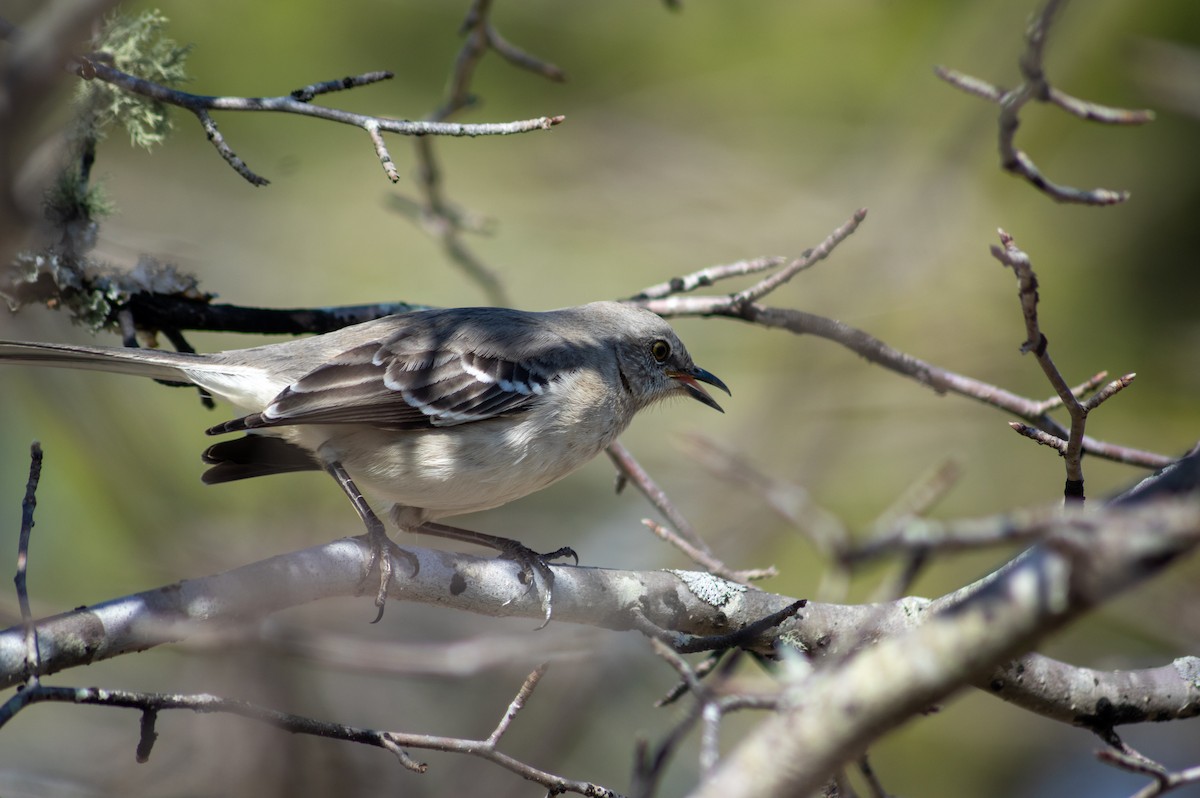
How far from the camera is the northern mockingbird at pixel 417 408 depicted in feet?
13.5

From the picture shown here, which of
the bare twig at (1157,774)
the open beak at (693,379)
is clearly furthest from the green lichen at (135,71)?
the bare twig at (1157,774)

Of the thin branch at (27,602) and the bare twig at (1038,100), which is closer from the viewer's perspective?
the thin branch at (27,602)

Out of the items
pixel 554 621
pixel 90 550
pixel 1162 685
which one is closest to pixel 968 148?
pixel 1162 685

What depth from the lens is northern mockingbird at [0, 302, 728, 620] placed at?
13.5ft

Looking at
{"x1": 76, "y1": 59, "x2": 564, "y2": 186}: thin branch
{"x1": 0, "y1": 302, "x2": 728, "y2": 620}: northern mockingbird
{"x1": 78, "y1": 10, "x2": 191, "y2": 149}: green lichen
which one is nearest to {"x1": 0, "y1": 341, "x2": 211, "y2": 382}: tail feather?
{"x1": 0, "y1": 302, "x2": 728, "y2": 620}: northern mockingbird

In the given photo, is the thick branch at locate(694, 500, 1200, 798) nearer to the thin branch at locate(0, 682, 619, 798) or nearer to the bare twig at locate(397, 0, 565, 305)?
the thin branch at locate(0, 682, 619, 798)

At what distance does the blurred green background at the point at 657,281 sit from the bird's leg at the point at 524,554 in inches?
7.1

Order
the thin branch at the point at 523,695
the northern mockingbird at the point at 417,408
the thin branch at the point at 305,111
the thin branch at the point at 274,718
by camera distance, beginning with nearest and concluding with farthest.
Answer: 1. the thin branch at the point at 274,718
2. the thin branch at the point at 523,695
3. the thin branch at the point at 305,111
4. the northern mockingbird at the point at 417,408

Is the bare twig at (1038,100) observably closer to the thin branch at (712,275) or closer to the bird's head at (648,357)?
the thin branch at (712,275)

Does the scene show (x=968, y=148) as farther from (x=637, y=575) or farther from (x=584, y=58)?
(x=584, y=58)

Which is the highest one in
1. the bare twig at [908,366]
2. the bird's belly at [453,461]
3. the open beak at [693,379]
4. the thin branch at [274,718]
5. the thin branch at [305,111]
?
the bare twig at [908,366]

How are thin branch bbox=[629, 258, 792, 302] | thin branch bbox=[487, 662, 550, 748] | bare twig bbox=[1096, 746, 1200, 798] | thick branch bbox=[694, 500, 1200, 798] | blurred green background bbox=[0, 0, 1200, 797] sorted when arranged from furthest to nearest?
thin branch bbox=[629, 258, 792, 302] < blurred green background bbox=[0, 0, 1200, 797] < thin branch bbox=[487, 662, 550, 748] < bare twig bbox=[1096, 746, 1200, 798] < thick branch bbox=[694, 500, 1200, 798]

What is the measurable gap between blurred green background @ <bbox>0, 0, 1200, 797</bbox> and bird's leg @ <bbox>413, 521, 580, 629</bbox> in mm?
181

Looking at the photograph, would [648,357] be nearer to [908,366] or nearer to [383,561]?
[908,366]
